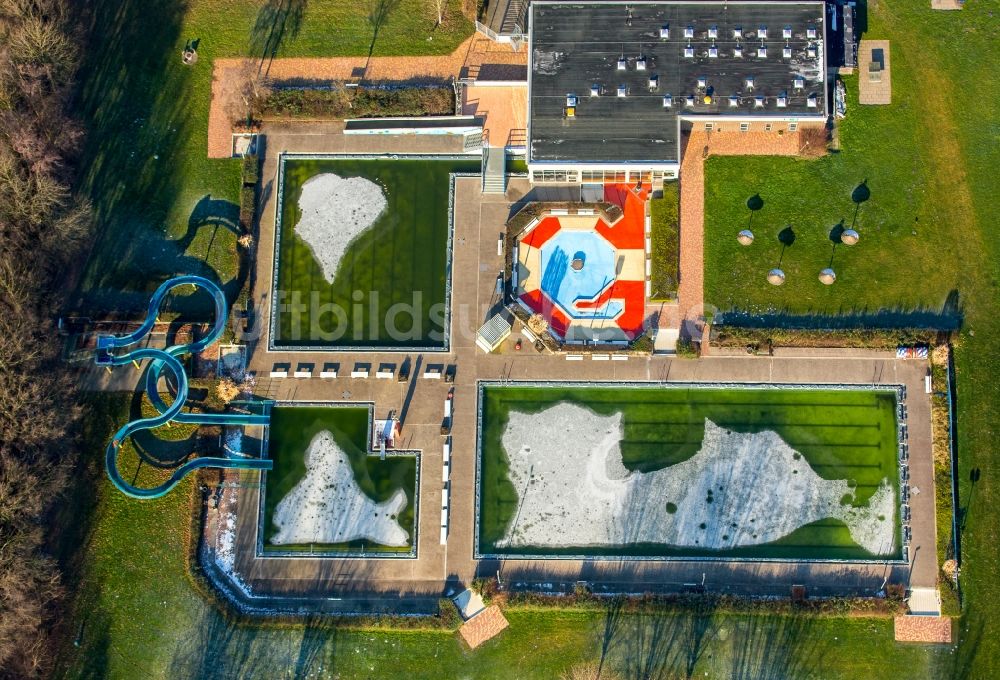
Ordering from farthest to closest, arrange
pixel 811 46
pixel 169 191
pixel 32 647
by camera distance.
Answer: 1. pixel 169 191
2. pixel 811 46
3. pixel 32 647

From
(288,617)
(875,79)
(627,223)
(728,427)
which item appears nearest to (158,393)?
(288,617)

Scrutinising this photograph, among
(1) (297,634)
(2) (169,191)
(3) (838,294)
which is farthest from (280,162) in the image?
(3) (838,294)

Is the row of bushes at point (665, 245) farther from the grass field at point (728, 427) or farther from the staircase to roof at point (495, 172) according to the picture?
the staircase to roof at point (495, 172)

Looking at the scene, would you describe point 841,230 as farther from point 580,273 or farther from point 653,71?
point 580,273

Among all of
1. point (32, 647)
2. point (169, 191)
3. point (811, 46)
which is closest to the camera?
point (32, 647)

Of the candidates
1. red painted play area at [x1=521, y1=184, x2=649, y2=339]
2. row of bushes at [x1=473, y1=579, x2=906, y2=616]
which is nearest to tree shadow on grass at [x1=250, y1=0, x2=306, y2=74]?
red painted play area at [x1=521, y1=184, x2=649, y2=339]

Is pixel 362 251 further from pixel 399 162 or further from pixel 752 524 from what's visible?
pixel 752 524
